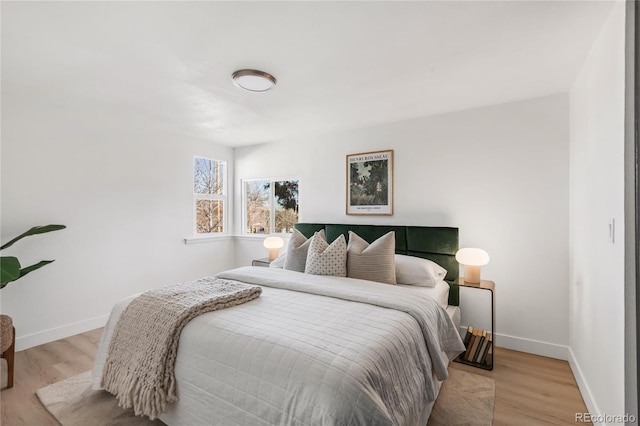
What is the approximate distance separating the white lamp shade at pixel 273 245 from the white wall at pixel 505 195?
4.17ft

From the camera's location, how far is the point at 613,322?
157cm

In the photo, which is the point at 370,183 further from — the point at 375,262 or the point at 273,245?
the point at 273,245

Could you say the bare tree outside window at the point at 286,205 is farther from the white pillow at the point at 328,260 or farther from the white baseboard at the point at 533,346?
the white baseboard at the point at 533,346

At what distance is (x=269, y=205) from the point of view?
15.5ft

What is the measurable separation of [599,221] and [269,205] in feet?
12.5

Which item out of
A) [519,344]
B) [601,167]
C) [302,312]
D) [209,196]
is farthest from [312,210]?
[601,167]

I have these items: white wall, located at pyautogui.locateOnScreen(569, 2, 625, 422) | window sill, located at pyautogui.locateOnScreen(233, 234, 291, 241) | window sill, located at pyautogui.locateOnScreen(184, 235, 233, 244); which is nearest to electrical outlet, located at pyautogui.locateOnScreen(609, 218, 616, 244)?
white wall, located at pyautogui.locateOnScreen(569, 2, 625, 422)

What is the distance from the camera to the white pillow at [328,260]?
2.87m

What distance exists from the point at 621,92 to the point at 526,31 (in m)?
0.62

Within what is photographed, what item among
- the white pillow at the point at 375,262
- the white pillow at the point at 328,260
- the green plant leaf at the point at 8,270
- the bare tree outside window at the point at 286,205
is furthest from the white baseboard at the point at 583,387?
the green plant leaf at the point at 8,270

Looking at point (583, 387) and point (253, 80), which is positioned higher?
point (253, 80)

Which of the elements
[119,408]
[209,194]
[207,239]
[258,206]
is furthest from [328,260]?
[209,194]

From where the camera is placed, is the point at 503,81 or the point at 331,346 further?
the point at 503,81

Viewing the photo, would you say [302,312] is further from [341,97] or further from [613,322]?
[341,97]
